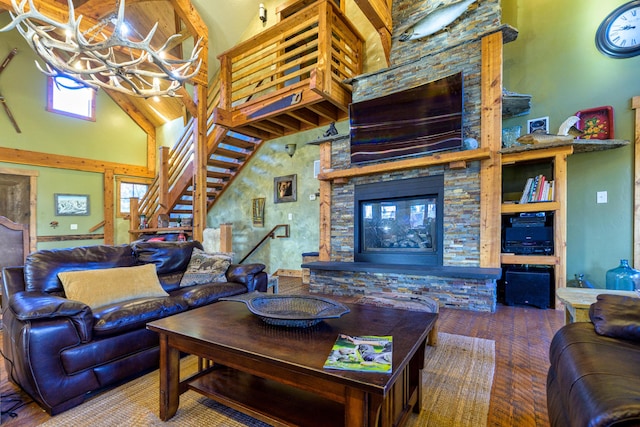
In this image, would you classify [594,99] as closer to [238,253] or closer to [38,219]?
[238,253]

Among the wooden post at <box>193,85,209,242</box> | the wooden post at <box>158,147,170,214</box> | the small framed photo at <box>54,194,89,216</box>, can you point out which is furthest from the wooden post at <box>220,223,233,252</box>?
the small framed photo at <box>54,194,89,216</box>

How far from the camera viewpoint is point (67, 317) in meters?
1.57

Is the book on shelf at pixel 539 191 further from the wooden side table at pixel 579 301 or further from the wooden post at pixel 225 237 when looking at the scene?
the wooden post at pixel 225 237

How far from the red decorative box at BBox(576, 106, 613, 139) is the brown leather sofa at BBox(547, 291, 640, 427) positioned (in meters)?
2.70

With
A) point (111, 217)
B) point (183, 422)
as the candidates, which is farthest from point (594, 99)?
point (111, 217)

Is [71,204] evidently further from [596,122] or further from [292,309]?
[596,122]

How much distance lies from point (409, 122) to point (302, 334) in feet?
10.2

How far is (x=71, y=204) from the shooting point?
646 cm

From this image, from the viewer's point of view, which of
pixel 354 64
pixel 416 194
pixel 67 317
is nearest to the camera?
pixel 67 317

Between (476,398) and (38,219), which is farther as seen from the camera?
(38,219)

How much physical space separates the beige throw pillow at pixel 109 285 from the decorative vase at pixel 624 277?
4.25 meters

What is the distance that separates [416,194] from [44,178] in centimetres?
728

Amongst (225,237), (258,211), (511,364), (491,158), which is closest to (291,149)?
(258,211)

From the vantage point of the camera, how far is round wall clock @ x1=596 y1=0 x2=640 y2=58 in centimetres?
311
